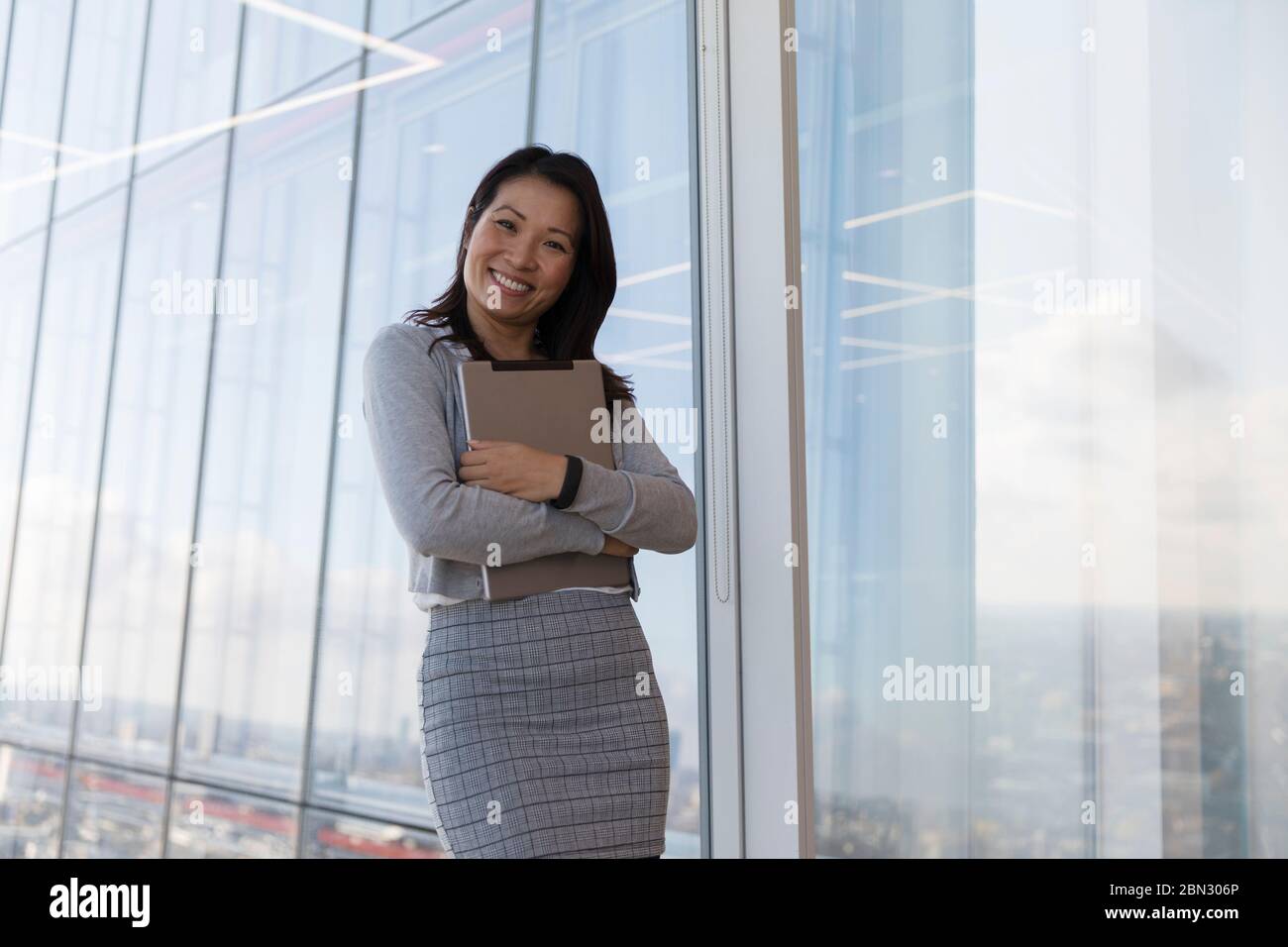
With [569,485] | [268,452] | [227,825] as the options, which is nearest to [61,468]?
[268,452]

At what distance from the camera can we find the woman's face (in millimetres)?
1854

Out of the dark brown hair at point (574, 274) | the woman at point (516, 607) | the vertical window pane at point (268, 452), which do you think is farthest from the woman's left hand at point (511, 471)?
the vertical window pane at point (268, 452)

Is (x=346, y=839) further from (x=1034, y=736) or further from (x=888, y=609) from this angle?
(x=1034, y=736)

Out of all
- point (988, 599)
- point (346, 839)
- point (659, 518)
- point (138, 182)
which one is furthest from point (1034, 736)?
point (138, 182)

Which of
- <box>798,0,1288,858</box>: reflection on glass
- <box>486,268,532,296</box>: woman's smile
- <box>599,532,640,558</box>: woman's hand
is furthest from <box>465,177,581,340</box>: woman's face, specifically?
<box>798,0,1288,858</box>: reflection on glass

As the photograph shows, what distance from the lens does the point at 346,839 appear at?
278cm

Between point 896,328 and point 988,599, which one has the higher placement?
point 896,328

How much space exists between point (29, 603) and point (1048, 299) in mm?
2259

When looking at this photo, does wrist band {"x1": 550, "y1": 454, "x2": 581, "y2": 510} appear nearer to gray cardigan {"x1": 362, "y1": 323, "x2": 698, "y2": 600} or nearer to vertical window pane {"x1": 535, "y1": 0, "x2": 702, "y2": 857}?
gray cardigan {"x1": 362, "y1": 323, "x2": 698, "y2": 600}

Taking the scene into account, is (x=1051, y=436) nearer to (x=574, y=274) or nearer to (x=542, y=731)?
(x=574, y=274)

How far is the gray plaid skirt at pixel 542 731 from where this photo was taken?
5.33 ft

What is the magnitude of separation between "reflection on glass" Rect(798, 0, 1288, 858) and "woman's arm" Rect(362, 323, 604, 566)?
1.09 meters

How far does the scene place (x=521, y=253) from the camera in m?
1.84
